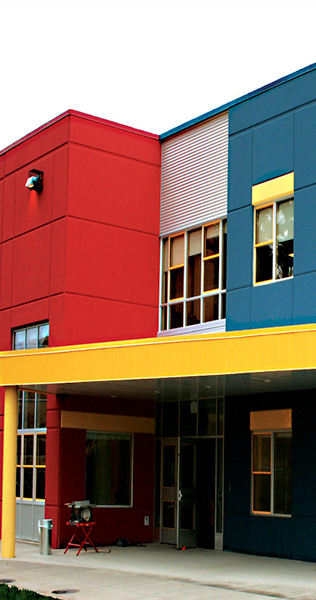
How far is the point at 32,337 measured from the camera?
20375 millimetres

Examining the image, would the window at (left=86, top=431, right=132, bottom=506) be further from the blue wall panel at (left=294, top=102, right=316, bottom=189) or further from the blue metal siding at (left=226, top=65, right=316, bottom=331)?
the blue wall panel at (left=294, top=102, right=316, bottom=189)

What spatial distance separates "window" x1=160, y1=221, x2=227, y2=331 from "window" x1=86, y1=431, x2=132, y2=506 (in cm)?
321

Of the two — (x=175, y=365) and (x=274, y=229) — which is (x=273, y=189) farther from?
(x=175, y=365)

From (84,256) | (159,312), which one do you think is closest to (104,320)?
(84,256)

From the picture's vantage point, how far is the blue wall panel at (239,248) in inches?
709

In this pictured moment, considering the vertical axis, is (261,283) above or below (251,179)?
below

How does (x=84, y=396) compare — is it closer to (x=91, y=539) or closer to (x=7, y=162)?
(x=91, y=539)

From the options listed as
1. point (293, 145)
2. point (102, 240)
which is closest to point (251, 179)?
point (293, 145)

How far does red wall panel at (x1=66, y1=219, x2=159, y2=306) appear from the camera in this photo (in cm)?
1931

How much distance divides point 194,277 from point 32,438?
5.51m

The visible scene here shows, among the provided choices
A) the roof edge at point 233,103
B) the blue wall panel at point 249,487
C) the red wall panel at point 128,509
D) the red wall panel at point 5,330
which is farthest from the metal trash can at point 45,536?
the roof edge at point 233,103

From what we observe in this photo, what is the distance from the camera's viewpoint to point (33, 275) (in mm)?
20344

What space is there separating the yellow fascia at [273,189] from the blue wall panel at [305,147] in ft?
0.72

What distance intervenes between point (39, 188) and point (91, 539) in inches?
335
